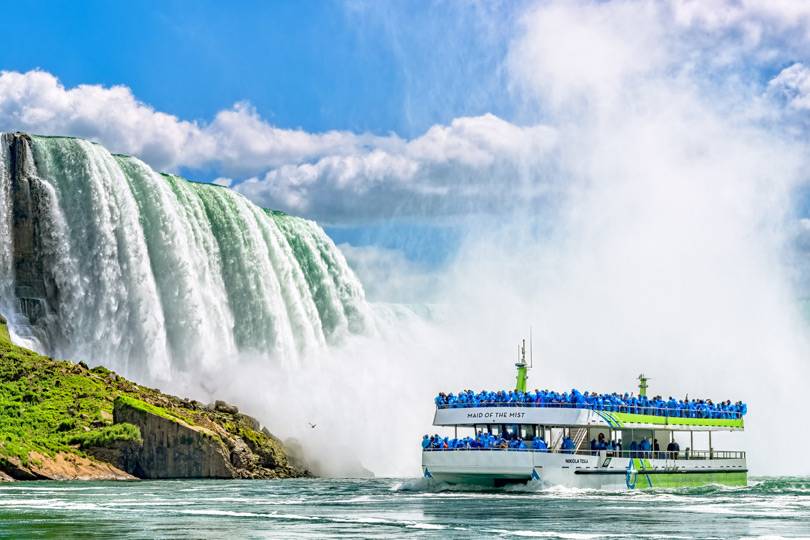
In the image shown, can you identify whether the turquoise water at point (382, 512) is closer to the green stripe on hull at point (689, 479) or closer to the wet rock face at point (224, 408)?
the green stripe on hull at point (689, 479)

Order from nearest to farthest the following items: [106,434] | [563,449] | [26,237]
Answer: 1. [563,449]
2. [106,434]
3. [26,237]

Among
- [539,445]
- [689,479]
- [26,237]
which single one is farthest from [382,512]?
[26,237]

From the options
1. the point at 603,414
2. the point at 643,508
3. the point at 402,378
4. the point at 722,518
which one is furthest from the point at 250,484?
the point at 402,378

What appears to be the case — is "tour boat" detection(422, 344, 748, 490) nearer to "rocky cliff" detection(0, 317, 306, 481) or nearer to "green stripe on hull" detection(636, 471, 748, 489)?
"green stripe on hull" detection(636, 471, 748, 489)

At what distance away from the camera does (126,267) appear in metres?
97.4

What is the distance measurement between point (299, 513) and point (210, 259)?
57.1 m

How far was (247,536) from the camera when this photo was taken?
143 feet

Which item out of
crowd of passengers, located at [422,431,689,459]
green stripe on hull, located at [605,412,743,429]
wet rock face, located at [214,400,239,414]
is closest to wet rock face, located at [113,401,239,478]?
wet rock face, located at [214,400,239,414]

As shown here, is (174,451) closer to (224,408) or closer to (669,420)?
(224,408)

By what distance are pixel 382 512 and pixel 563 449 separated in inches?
579

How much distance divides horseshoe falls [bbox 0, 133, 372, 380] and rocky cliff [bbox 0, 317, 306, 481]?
10.1 m

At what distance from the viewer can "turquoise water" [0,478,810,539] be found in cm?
4475

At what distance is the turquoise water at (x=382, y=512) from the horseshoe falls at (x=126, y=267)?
2521cm

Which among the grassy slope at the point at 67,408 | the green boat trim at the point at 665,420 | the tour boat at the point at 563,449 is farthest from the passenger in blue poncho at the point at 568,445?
the grassy slope at the point at 67,408
